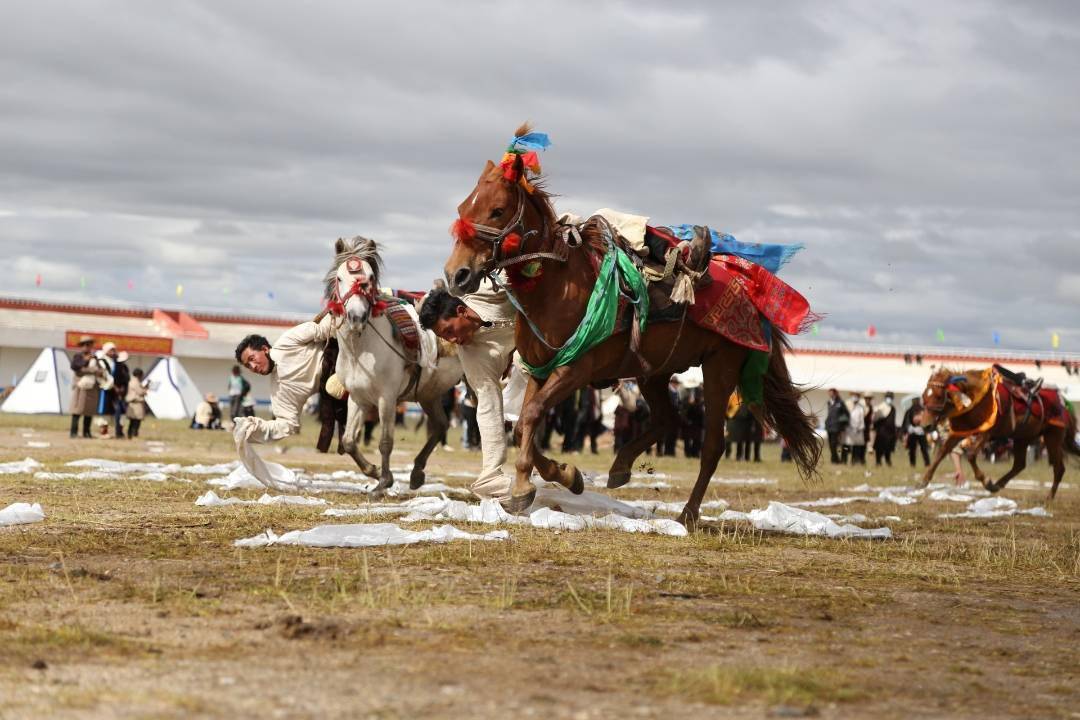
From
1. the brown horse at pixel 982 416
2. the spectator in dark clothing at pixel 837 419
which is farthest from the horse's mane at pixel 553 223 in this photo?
the spectator in dark clothing at pixel 837 419

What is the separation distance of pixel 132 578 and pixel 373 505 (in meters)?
4.50

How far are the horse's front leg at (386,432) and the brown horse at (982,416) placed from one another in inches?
413

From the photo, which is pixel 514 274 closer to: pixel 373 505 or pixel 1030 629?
pixel 373 505

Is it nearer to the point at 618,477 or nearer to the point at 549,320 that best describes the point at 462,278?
the point at 549,320

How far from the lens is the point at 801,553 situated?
890cm

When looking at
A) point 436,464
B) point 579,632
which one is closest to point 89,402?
point 436,464

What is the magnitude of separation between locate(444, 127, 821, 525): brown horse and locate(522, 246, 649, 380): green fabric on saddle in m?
0.05

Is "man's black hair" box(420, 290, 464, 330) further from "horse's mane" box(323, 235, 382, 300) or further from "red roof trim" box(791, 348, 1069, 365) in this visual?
Result: "red roof trim" box(791, 348, 1069, 365)

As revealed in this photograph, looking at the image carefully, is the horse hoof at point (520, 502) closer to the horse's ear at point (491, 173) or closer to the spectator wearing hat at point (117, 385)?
the horse's ear at point (491, 173)

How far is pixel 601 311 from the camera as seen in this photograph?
9008 millimetres

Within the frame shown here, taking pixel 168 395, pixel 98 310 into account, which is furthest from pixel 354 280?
pixel 98 310

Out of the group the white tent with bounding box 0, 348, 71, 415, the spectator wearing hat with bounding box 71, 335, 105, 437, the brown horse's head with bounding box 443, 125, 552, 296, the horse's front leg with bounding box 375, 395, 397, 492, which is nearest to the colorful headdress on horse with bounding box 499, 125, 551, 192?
the brown horse's head with bounding box 443, 125, 552, 296

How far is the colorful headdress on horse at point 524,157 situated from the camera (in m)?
8.84

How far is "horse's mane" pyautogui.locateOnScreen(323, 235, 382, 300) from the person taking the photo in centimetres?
1183
